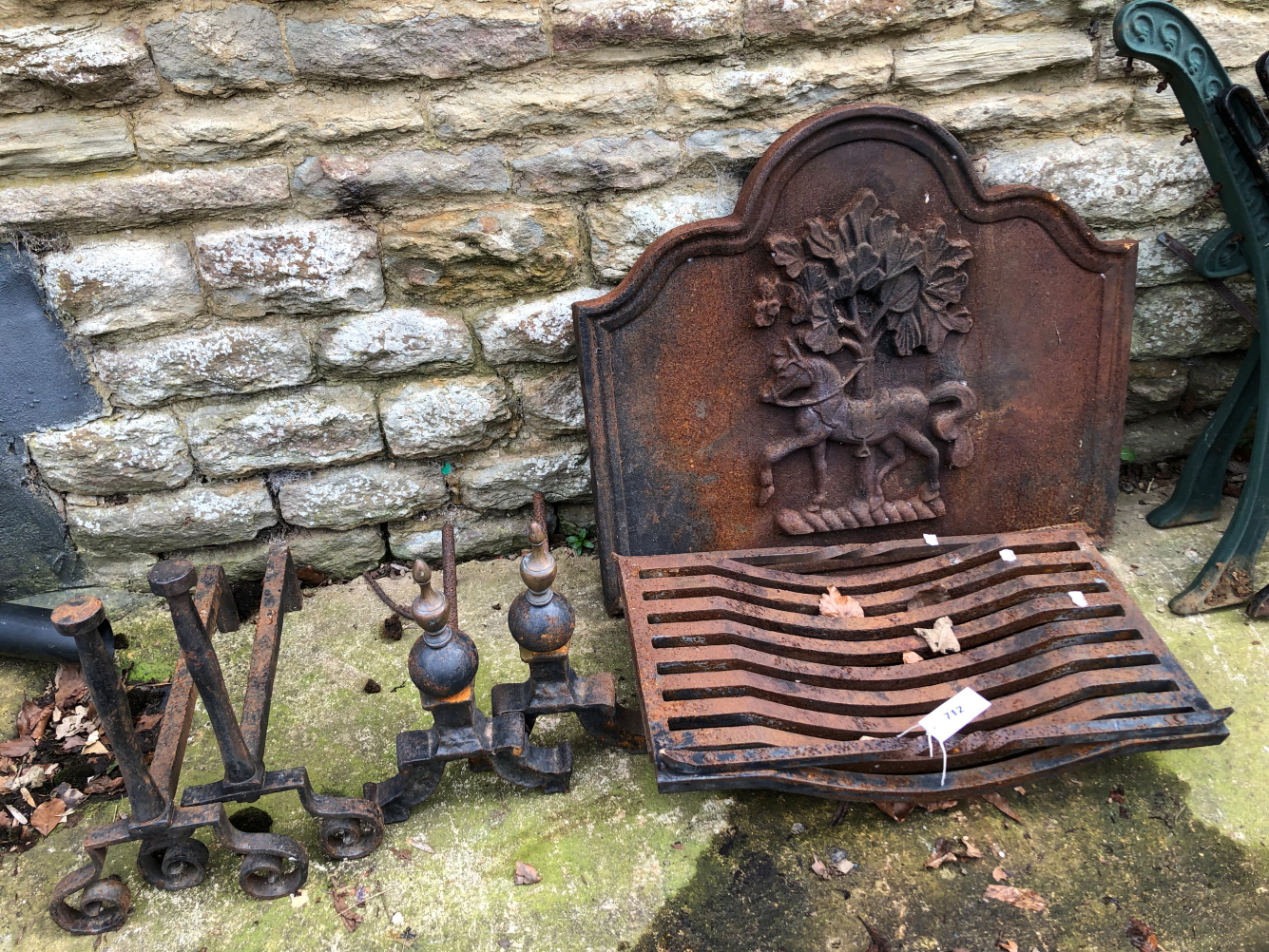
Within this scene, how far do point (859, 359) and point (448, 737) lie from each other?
1394mm

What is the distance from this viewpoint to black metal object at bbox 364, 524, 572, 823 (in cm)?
174

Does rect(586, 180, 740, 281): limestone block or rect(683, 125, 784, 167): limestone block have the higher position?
rect(683, 125, 784, 167): limestone block

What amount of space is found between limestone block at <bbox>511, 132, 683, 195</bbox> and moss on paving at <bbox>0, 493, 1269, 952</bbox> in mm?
1380

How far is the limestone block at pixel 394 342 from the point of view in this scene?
2.34 meters

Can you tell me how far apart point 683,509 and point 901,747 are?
0.85 m

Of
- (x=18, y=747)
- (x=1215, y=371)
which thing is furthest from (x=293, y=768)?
(x=1215, y=371)

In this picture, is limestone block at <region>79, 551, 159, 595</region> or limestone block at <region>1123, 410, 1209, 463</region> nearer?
limestone block at <region>79, 551, 159, 595</region>

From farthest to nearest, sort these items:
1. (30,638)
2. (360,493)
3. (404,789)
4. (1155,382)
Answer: (1155,382) → (360,493) → (30,638) → (404,789)

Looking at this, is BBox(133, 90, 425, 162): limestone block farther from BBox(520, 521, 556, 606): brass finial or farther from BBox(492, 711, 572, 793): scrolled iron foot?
BBox(492, 711, 572, 793): scrolled iron foot

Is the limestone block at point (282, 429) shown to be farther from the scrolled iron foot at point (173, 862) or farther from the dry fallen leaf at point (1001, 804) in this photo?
the dry fallen leaf at point (1001, 804)

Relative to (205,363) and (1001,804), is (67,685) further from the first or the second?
(1001,804)

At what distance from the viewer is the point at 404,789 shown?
1.90 meters

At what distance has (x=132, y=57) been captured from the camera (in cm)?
198

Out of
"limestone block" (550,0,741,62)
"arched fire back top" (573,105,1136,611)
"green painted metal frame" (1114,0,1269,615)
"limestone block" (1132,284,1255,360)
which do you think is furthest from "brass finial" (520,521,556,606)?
"limestone block" (1132,284,1255,360)
